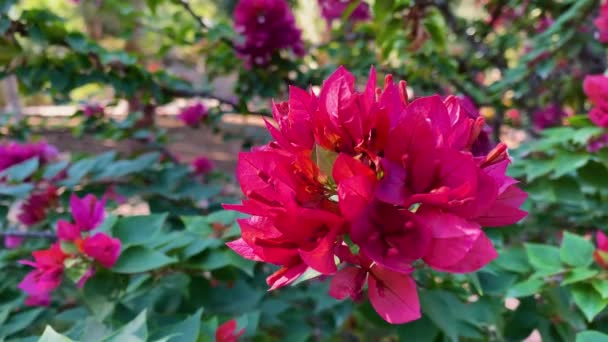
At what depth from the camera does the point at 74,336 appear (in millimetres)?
677

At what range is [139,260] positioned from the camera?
2.46ft

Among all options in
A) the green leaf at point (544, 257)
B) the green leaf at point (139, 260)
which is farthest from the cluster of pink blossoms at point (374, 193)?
the green leaf at point (544, 257)

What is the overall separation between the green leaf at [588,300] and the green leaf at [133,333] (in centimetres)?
59

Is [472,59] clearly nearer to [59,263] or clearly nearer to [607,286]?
[607,286]

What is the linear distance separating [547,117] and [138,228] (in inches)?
80.0

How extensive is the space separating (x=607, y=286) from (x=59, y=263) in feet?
2.67

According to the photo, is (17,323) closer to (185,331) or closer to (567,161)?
(185,331)

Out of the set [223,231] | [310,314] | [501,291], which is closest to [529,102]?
[310,314]

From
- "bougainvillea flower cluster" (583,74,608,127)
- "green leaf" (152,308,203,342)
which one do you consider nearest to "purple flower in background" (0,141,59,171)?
"green leaf" (152,308,203,342)

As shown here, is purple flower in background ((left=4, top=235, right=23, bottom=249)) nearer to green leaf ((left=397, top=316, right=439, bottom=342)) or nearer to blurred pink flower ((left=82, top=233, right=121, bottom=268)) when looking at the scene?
blurred pink flower ((left=82, top=233, right=121, bottom=268))

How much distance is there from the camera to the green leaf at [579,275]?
71 cm

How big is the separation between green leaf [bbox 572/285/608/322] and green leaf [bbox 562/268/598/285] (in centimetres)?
2

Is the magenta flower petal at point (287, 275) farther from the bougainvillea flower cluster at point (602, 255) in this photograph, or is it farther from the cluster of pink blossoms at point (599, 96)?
the cluster of pink blossoms at point (599, 96)

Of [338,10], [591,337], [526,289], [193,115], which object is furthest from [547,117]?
[591,337]
